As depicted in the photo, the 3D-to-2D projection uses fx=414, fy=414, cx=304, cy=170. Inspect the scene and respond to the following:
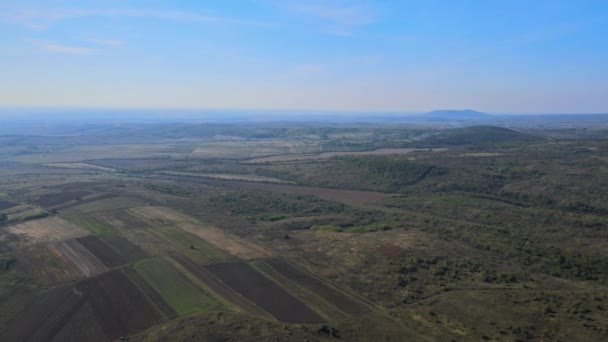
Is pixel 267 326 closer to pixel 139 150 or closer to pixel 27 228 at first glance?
pixel 27 228

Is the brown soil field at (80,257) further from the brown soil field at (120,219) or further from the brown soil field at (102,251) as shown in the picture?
the brown soil field at (120,219)

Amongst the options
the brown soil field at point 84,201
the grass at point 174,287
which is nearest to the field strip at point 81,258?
the grass at point 174,287

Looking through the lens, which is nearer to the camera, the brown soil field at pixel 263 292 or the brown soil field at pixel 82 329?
the brown soil field at pixel 82 329

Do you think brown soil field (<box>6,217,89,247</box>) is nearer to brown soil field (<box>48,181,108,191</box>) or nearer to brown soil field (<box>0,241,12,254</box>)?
brown soil field (<box>0,241,12,254</box>)

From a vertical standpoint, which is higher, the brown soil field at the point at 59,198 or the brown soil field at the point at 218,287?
the brown soil field at the point at 59,198

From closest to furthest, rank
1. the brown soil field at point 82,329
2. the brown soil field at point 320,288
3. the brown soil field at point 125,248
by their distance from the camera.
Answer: the brown soil field at point 82,329
the brown soil field at point 320,288
the brown soil field at point 125,248

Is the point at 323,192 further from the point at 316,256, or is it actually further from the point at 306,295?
the point at 306,295

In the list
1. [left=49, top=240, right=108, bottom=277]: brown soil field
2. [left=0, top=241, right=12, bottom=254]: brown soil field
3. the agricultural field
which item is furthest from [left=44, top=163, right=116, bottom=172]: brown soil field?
[left=49, top=240, right=108, bottom=277]: brown soil field

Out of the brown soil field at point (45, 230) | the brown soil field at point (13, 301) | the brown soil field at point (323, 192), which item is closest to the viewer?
the brown soil field at point (13, 301)
